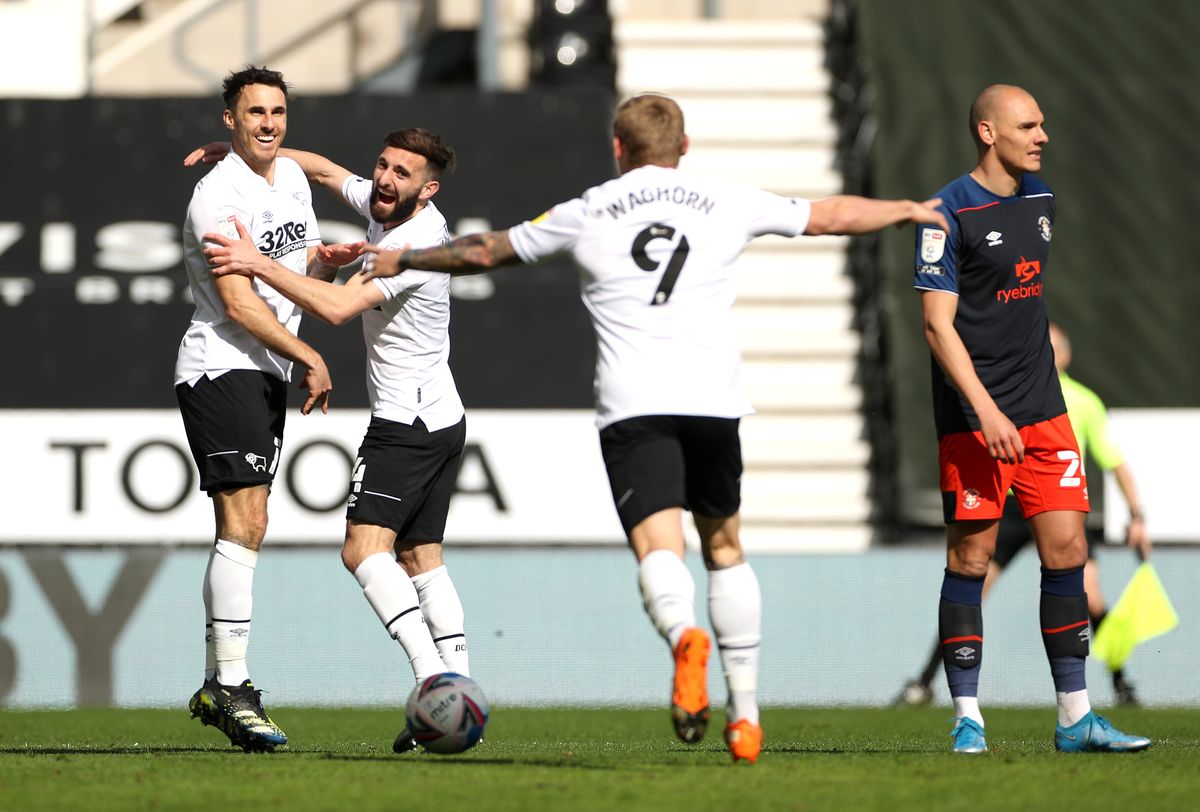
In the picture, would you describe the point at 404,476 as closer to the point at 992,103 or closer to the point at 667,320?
the point at 667,320

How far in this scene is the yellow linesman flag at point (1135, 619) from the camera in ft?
33.9

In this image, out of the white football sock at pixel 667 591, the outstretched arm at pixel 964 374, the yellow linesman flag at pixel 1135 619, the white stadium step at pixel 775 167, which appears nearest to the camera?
the white football sock at pixel 667 591

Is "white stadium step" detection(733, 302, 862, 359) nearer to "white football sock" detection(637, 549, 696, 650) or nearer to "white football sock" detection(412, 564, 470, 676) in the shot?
"white football sock" detection(412, 564, 470, 676)

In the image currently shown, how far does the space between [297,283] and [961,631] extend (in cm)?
252

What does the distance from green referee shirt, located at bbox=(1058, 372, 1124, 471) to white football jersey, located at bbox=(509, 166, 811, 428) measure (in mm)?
4713

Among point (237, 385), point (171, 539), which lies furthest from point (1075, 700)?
point (171, 539)

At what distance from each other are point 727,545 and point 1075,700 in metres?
1.48

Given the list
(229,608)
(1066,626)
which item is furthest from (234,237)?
(1066,626)

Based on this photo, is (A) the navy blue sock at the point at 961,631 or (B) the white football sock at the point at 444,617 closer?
(A) the navy blue sock at the point at 961,631

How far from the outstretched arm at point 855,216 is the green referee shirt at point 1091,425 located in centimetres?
447

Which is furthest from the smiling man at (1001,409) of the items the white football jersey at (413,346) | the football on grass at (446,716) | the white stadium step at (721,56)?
the white stadium step at (721,56)

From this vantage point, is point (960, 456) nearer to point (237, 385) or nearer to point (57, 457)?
point (237, 385)

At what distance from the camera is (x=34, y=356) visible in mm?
11930

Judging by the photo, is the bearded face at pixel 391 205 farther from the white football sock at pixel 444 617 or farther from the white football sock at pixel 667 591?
the white football sock at pixel 667 591
